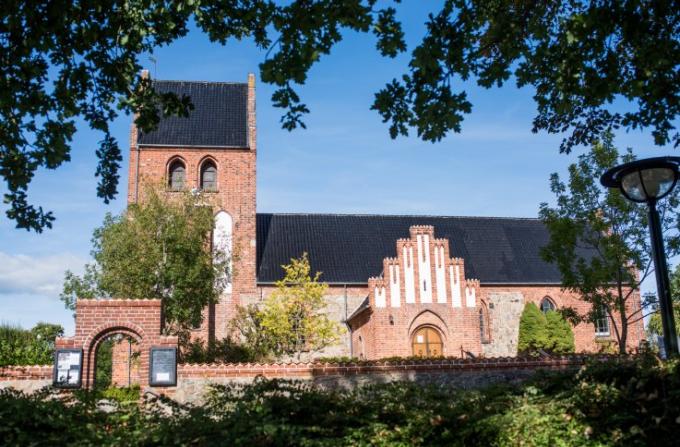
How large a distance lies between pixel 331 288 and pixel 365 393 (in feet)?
80.0

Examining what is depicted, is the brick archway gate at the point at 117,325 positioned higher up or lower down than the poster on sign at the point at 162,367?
higher up

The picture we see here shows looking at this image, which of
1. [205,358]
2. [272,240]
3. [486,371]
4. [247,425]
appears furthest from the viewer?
[272,240]

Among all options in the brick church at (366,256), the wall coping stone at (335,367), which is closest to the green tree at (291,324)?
the brick church at (366,256)

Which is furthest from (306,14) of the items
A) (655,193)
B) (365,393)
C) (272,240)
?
(272,240)

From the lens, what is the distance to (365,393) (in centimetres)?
658

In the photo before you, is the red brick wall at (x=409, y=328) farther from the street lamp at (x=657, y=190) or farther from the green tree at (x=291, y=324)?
the street lamp at (x=657, y=190)

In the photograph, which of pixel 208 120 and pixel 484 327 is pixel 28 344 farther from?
pixel 484 327

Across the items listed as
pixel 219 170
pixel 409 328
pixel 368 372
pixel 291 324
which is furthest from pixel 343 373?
pixel 219 170

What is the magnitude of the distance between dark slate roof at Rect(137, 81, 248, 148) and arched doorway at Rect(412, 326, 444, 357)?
12.2 metres

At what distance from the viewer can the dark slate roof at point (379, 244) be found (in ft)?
105

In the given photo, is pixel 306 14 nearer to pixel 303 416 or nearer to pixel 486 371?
pixel 303 416

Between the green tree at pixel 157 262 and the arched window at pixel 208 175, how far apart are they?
23.8ft

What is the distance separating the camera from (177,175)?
30.9m

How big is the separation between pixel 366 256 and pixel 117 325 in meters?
20.1
